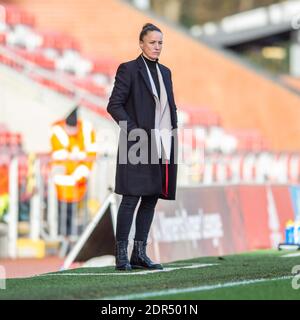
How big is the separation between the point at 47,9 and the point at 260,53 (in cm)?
903

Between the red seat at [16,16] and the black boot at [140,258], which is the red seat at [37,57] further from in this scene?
the black boot at [140,258]

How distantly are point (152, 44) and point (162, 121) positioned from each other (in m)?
0.56

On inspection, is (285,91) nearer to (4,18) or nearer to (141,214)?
(4,18)

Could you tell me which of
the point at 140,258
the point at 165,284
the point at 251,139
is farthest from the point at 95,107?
the point at 165,284

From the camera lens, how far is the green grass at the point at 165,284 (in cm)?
627

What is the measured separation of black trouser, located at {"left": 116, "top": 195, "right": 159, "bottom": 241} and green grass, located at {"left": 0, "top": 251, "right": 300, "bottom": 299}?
311 millimetres

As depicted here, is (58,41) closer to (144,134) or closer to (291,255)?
(291,255)

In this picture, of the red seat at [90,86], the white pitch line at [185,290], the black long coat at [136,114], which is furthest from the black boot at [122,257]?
the red seat at [90,86]

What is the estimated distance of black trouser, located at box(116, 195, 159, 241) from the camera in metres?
8.30

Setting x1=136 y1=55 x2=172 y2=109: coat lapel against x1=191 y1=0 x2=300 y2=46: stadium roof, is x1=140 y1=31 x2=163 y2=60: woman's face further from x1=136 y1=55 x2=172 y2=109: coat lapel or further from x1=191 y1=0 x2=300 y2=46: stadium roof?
x1=191 y1=0 x2=300 y2=46: stadium roof

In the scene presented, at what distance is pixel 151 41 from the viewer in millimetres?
8281

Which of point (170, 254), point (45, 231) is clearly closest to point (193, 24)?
point (45, 231)

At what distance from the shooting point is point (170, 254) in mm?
12305

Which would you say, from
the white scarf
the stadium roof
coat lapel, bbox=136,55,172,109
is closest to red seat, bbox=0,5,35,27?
the stadium roof
